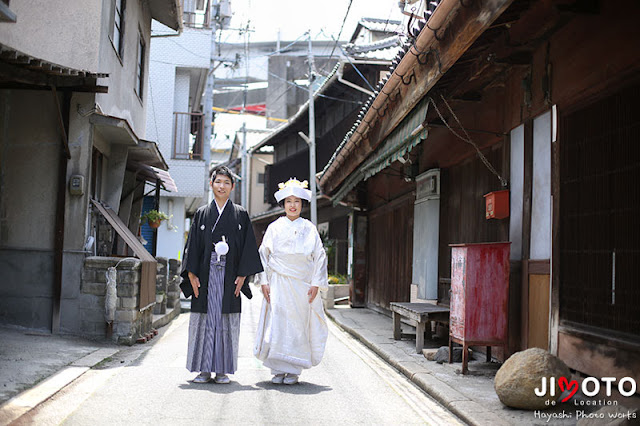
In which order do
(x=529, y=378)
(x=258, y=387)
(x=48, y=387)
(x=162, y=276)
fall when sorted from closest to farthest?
(x=529, y=378), (x=48, y=387), (x=258, y=387), (x=162, y=276)

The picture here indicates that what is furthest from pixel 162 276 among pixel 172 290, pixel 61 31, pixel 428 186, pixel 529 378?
pixel 529 378

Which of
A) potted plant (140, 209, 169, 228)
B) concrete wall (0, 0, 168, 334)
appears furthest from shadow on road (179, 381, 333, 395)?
potted plant (140, 209, 169, 228)

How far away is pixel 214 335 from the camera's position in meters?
7.22

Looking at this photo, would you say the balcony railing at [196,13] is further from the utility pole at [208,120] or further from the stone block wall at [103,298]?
the stone block wall at [103,298]

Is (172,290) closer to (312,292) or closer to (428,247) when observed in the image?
(428,247)

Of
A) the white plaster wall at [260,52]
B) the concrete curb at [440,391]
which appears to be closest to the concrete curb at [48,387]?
the concrete curb at [440,391]

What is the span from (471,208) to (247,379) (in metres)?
4.68

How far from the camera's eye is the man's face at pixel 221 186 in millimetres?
7375

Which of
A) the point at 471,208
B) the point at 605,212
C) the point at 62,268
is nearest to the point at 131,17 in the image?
the point at 62,268

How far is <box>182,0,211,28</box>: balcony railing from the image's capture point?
81.0 ft

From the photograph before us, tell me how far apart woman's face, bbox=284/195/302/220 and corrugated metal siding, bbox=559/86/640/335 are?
9.28 feet

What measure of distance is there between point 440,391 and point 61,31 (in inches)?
327

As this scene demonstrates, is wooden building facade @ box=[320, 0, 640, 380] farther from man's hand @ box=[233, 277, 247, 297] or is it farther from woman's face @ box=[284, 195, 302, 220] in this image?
man's hand @ box=[233, 277, 247, 297]

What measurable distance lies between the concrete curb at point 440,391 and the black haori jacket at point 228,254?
222 centimetres
